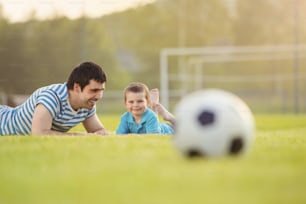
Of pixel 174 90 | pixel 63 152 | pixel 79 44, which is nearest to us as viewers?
pixel 63 152

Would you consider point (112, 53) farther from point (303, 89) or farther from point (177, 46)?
point (303, 89)

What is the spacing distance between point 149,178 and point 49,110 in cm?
336

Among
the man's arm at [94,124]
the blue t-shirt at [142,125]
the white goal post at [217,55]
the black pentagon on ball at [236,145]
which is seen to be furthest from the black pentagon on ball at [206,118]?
the white goal post at [217,55]

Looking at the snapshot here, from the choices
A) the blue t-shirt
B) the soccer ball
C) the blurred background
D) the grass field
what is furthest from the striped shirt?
the blurred background

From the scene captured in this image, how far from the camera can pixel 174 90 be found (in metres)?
19.4

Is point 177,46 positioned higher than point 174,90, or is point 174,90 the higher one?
point 177,46

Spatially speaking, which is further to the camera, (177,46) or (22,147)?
(177,46)

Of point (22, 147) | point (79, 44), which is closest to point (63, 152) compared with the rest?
point (22, 147)

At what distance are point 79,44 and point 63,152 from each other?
44.2 ft

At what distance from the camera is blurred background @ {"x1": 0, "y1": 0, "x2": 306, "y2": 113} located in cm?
1783

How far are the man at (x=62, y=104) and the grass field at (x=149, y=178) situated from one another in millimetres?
1993

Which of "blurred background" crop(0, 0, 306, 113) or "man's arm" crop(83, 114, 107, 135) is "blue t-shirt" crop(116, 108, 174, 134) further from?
"blurred background" crop(0, 0, 306, 113)

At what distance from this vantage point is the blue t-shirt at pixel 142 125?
21.0ft

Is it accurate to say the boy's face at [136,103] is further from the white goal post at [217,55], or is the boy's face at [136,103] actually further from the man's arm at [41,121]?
the white goal post at [217,55]
